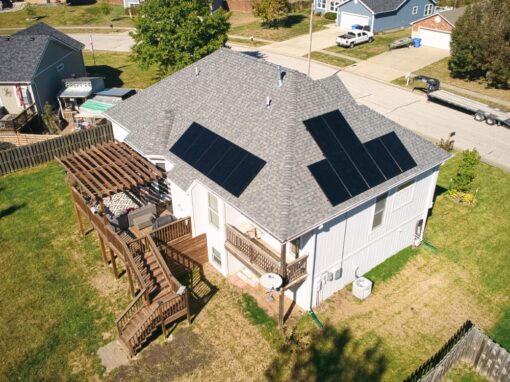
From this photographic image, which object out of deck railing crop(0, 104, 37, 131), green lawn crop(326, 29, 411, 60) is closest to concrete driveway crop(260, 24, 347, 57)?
green lawn crop(326, 29, 411, 60)

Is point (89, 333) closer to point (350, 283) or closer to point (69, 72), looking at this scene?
point (350, 283)

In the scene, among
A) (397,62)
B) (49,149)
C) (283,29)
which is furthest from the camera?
(283,29)

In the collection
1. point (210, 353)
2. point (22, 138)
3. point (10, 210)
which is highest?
point (22, 138)

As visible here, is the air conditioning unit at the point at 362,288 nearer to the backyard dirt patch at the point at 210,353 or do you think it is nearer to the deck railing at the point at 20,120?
the backyard dirt patch at the point at 210,353

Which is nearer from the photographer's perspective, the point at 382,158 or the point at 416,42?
the point at 382,158

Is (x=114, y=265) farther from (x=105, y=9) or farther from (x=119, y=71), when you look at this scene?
(x=105, y=9)

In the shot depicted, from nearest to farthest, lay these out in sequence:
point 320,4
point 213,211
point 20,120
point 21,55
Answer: point 213,211, point 20,120, point 21,55, point 320,4

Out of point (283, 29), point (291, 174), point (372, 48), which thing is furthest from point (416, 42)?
point (291, 174)
